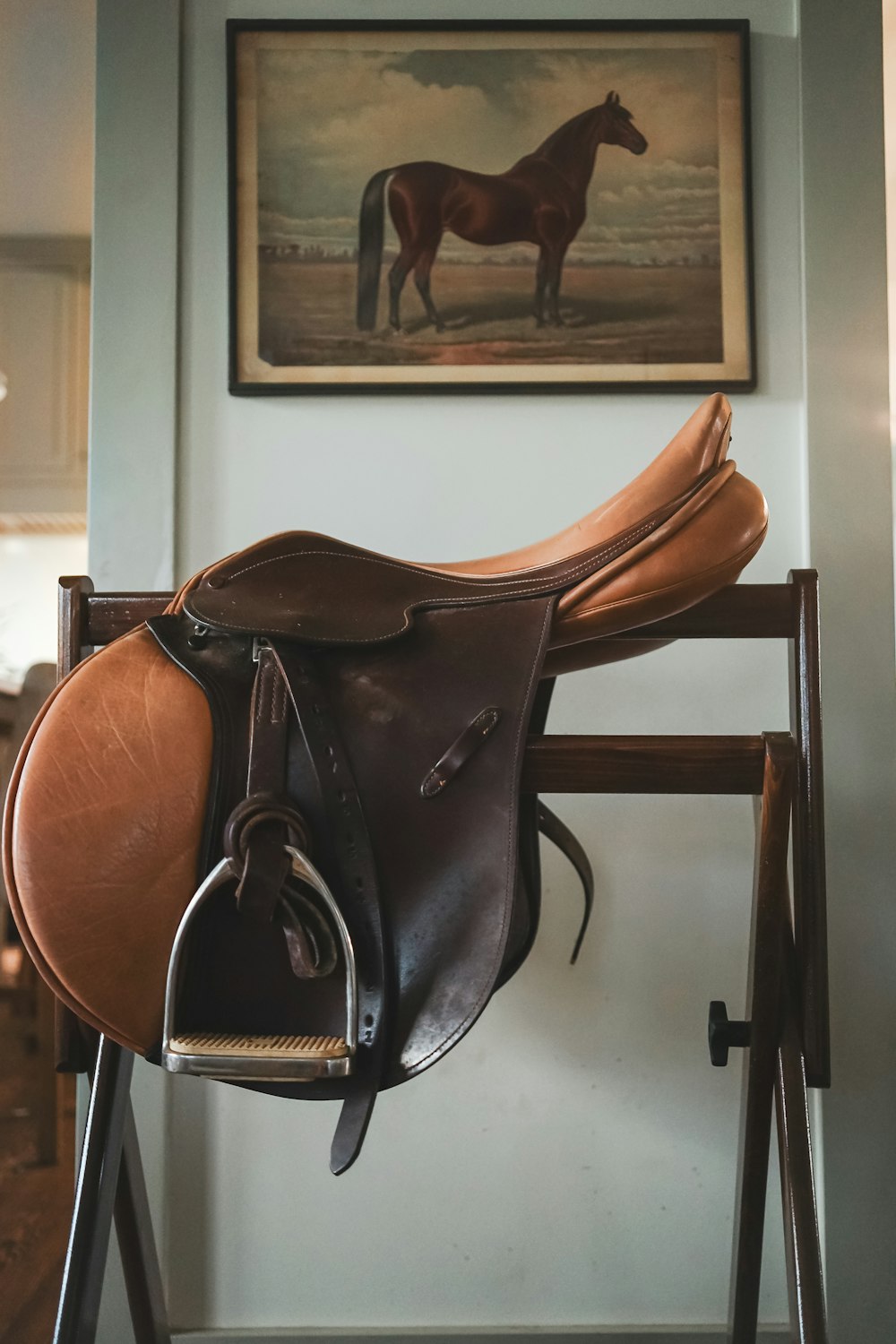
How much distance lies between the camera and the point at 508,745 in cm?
80

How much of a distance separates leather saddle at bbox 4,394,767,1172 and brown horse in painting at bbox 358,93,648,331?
56cm

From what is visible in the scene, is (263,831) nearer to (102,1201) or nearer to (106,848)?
(106,848)

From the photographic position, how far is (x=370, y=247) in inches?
51.4

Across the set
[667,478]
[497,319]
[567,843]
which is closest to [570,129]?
[497,319]

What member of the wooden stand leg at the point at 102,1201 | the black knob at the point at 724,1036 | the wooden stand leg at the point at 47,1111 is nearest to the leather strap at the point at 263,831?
the wooden stand leg at the point at 102,1201

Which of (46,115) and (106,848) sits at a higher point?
(46,115)

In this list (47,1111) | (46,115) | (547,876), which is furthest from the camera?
(46,115)

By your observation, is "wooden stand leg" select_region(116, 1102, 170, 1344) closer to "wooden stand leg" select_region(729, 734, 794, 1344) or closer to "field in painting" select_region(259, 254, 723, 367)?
"wooden stand leg" select_region(729, 734, 794, 1344)

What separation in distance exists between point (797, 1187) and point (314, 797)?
502 mm

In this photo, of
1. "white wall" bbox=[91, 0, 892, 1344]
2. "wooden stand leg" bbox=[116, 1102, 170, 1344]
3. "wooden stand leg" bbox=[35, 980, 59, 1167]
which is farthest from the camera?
"wooden stand leg" bbox=[35, 980, 59, 1167]

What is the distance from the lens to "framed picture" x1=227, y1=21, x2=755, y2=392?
130 cm

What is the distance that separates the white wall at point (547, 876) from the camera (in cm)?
123

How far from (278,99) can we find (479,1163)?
4.57 ft

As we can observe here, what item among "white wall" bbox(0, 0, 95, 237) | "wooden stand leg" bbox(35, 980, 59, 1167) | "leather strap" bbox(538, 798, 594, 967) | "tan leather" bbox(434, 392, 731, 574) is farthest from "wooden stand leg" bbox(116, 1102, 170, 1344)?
"white wall" bbox(0, 0, 95, 237)
